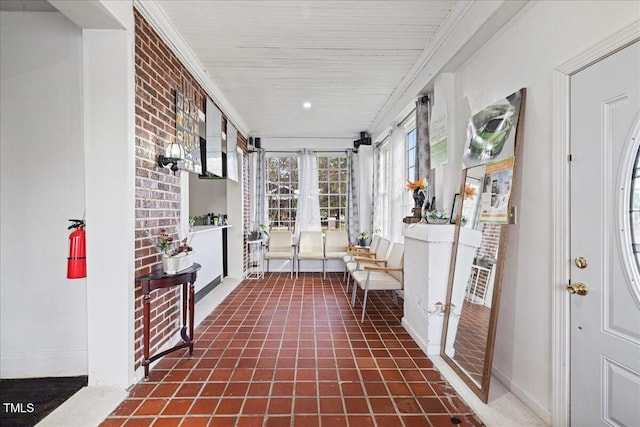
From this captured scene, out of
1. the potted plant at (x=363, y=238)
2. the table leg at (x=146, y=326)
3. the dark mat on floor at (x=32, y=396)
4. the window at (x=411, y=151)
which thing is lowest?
the dark mat on floor at (x=32, y=396)

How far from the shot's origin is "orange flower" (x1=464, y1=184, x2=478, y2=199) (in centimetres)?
243

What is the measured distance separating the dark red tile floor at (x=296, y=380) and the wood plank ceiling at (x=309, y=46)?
2770mm

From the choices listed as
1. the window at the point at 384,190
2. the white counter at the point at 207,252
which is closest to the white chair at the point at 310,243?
the window at the point at 384,190

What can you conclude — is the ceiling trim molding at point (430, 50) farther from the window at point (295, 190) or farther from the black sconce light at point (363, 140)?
the window at point (295, 190)

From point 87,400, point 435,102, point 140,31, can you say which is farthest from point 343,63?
point 87,400

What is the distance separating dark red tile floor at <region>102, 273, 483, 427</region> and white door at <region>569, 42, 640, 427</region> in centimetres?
66

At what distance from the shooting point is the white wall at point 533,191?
1682 millimetres

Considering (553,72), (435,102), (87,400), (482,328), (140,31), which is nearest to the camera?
(553,72)

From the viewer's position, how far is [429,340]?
2664 mm

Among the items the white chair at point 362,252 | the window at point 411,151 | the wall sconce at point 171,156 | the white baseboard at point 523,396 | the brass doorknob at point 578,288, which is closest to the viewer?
the brass doorknob at point 578,288

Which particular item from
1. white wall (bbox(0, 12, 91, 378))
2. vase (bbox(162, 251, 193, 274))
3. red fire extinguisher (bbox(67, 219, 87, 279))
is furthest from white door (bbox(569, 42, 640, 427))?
white wall (bbox(0, 12, 91, 378))

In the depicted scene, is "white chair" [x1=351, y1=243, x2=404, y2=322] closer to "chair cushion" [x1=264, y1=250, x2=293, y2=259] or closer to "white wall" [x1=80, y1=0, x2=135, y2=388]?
"chair cushion" [x1=264, y1=250, x2=293, y2=259]

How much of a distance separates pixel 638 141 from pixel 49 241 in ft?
11.7

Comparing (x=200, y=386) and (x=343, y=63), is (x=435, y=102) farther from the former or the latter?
(x=200, y=386)
